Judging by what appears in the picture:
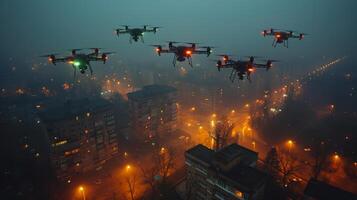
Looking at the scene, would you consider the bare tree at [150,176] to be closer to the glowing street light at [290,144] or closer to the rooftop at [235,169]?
the rooftop at [235,169]

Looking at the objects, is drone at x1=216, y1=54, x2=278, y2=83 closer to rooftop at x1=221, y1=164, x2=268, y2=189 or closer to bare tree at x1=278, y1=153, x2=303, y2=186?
rooftop at x1=221, y1=164, x2=268, y2=189

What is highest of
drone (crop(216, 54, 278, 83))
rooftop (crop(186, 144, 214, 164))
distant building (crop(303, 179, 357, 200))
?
drone (crop(216, 54, 278, 83))

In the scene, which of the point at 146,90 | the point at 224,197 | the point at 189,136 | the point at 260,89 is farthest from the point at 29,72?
the point at 224,197

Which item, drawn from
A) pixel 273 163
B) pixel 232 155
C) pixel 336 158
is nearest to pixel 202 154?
pixel 232 155

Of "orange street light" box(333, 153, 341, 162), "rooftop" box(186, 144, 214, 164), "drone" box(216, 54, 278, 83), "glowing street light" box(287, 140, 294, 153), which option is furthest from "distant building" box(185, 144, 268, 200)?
"orange street light" box(333, 153, 341, 162)

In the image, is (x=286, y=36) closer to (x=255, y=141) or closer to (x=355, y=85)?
(x=255, y=141)

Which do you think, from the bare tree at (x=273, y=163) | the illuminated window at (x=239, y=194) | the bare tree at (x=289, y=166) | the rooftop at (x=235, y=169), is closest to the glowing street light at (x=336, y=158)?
the bare tree at (x=289, y=166)

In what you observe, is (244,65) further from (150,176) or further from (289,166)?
(289,166)
